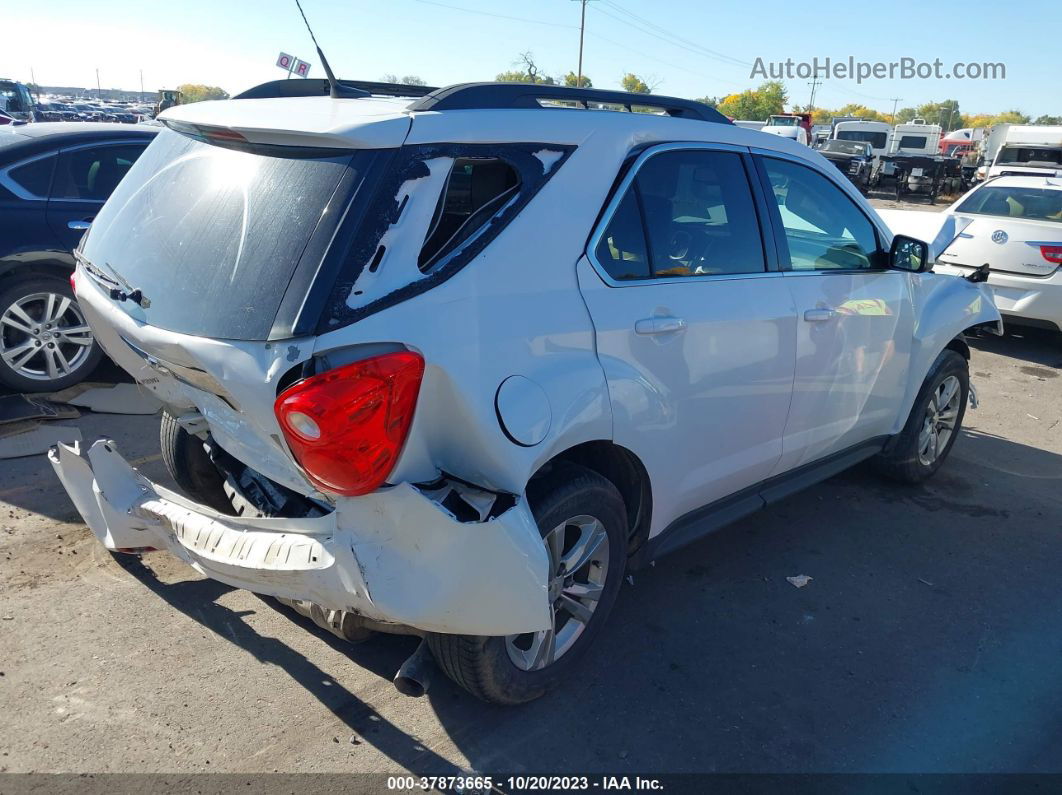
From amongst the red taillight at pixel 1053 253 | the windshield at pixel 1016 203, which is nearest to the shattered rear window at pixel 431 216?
the red taillight at pixel 1053 253

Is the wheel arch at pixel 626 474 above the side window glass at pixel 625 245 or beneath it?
beneath

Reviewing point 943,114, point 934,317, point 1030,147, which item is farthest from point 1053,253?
point 943,114

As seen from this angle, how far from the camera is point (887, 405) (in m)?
4.43

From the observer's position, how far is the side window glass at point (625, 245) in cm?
283

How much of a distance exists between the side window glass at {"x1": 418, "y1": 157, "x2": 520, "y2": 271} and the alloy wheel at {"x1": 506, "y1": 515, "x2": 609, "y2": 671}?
0.96 metres

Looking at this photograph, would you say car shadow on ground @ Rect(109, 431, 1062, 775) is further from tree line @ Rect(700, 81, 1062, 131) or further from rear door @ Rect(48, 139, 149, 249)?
tree line @ Rect(700, 81, 1062, 131)

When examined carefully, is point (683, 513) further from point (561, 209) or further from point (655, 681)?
point (561, 209)

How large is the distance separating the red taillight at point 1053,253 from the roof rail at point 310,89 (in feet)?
22.4

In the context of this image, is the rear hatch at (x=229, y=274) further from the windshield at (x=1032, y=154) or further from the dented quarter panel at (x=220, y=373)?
the windshield at (x=1032, y=154)

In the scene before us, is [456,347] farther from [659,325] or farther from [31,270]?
[31,270]

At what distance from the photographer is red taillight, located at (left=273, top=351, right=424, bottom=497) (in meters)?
2.15

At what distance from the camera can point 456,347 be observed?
2.31 m

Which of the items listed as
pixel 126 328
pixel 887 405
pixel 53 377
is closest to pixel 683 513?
pixel 887 405

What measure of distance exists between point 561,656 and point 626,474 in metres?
0.70
